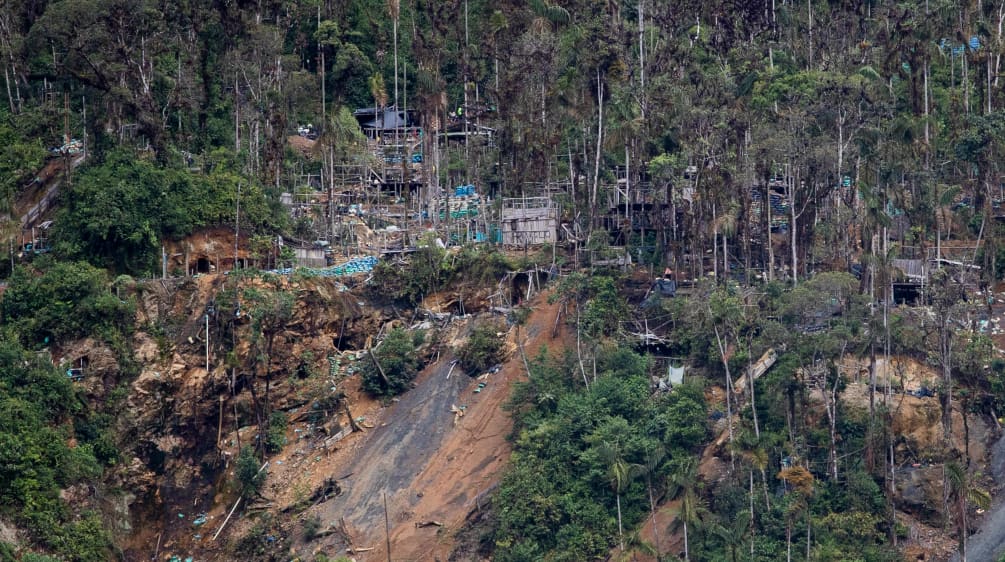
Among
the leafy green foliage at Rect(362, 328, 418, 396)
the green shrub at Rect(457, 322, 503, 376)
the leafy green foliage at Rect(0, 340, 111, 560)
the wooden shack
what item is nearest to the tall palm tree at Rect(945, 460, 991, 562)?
the green shrub at Rect(457, 322, 503, 376)

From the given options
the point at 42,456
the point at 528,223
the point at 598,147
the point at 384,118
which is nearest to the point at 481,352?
the point at 528,223

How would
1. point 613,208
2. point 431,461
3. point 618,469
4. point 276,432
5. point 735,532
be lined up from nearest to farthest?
1. point 735,532
2. point 618,469
3. point 431,461
4. point 276,432
5. point 613,208

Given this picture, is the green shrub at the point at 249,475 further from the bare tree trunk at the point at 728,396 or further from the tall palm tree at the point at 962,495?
the tall palm tree at the point at 962,495

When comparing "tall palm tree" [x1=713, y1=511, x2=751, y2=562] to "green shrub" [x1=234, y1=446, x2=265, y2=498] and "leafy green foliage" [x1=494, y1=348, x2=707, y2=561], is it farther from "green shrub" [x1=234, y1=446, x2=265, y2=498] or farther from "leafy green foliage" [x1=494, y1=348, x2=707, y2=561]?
"green shrub" [x1=234, y1=446, x2=265, y2=498]

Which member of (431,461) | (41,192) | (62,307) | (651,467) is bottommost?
(431,461)

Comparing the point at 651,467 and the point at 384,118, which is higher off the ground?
the point at 384,118

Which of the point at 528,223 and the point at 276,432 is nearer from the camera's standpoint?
the point at 276,432

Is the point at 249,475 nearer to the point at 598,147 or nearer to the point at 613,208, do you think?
the point at 613,208

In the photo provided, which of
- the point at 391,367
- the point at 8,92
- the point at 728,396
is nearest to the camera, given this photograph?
the point at 728,396
